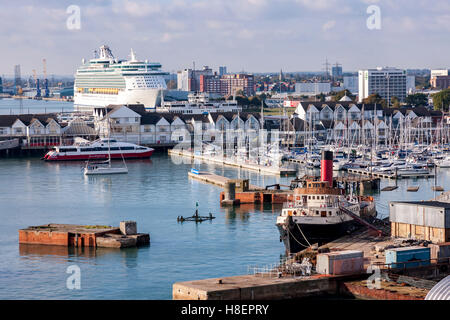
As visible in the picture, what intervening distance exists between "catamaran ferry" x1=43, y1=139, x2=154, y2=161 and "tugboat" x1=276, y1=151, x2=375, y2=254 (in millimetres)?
33366

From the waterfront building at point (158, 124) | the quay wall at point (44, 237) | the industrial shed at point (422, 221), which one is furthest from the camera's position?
the waterfront building at point (158, 124)

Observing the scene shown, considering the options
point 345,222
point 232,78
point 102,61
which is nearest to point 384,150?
point 345,222

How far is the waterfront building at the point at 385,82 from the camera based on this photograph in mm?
124875

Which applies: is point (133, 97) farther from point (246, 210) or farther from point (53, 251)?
point (53, 251)

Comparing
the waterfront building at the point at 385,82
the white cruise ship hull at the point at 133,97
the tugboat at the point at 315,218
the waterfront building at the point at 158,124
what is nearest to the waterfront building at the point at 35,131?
the waterfront building at the point at 158,124

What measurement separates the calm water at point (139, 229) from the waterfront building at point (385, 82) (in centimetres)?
7664

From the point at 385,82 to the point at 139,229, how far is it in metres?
99.1

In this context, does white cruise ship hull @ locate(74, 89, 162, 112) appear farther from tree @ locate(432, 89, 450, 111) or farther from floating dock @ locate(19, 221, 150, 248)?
floating dock @ locate(19, 221, 150, 248)

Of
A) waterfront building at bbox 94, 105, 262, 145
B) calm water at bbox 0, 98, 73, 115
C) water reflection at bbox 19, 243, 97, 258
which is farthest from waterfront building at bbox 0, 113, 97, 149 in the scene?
water reflection at bbox 19, 243, 97, 258

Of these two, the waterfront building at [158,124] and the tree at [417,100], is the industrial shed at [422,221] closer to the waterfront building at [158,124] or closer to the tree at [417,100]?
the waterfront building at [158,124]

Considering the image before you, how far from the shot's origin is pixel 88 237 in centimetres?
2780

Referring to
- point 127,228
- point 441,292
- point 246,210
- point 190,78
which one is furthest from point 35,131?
point 190,78
